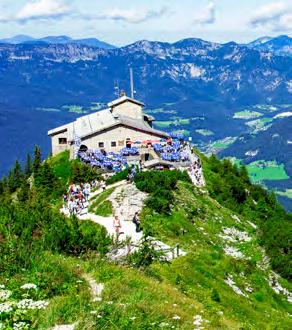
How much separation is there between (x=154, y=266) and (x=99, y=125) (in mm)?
50016

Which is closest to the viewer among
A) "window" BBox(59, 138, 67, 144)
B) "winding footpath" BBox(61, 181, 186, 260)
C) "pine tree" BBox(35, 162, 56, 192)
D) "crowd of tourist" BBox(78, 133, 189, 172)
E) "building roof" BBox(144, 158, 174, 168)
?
"winding footpath" BBox(61, 181, 186, 260)

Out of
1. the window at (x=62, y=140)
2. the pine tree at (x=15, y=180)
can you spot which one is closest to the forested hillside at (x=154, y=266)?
the pine tree at (x=15, y=180)

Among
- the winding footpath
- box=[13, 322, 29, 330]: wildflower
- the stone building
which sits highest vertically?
box=[13, 322, 29, 330]: wildflower

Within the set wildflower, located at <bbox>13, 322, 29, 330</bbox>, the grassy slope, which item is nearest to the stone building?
the grassy slope

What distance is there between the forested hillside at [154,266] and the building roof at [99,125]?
11687 mm

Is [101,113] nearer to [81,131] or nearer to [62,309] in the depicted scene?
[81,131]

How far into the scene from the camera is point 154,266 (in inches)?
1091

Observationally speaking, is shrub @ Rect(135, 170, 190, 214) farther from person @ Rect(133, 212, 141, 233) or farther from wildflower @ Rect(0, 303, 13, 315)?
wildflower @ Rect(0, 303, 13, 315)

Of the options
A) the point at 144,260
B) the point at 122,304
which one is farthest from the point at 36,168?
the point at 122,304

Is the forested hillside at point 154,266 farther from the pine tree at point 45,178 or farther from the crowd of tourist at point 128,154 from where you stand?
the crowd of tourist at point 128,154

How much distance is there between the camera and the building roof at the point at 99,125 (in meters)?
73.6

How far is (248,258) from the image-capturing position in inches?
1641

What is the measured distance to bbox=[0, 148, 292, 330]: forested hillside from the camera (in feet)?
51.1

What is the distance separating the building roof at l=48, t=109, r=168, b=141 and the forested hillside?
11.7 meters
